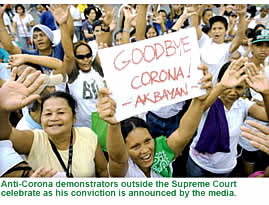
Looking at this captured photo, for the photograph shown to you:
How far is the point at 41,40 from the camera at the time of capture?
9.79 feet

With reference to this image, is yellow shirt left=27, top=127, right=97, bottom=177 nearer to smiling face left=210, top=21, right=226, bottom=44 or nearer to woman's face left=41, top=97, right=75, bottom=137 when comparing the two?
woman's face left=41, top=97, right=75, bottom=137

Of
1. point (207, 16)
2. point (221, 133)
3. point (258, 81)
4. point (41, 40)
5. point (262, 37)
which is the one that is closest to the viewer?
point (258, 81)

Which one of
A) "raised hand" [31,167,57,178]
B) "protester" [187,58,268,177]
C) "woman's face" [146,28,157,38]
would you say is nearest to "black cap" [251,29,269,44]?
"protester" [187,58,268,177]

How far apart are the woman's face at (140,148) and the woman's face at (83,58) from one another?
3.63ft

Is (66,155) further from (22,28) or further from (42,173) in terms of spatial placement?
(22,28)

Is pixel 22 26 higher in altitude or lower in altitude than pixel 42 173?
higher

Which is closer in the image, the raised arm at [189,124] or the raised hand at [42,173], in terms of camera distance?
the raised hand at [42,173]

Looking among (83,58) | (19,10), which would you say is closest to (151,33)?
(83,58)

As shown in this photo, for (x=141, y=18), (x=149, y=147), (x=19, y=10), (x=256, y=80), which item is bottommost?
(x=149, y=147)

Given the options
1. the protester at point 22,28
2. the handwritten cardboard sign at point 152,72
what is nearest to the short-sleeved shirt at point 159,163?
the handwritten cardboard sign at point 152,72

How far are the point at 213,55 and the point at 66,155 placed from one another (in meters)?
2.00

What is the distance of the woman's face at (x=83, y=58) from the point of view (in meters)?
2.50

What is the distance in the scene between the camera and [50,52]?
3.04 meters

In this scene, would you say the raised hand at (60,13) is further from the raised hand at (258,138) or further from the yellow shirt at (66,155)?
the raised hand at (258,138)
